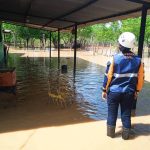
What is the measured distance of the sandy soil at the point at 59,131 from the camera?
18.4 feet

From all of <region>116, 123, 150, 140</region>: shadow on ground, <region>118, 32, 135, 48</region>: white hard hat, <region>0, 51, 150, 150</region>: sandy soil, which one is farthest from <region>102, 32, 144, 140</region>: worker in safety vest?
<region>0, 51, 150, 150</region>: sandy soil

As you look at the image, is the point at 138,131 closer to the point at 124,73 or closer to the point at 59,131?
the point at 124,73

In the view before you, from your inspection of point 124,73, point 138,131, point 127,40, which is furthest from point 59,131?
point 127,40

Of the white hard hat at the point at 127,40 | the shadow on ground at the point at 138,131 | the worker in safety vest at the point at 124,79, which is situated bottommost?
the shadow on ground at the point at 138,131

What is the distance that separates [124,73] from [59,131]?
81.4 inches

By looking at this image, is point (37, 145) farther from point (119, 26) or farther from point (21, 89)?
point (119, 26)

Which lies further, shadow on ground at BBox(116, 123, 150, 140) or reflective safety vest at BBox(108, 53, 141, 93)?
shadow on ground at BBox(116, 123, 150, 140)

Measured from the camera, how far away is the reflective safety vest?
5.66 meters

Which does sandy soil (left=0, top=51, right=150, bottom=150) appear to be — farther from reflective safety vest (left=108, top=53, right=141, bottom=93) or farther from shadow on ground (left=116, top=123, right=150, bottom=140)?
reflective safety vest (left=108, top=53, right=141, bottom=93)

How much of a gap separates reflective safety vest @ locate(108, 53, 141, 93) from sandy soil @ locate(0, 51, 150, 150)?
1.17 metres

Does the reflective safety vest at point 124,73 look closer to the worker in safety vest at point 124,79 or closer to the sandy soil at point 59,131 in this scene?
the worker in safety vest at point 124,79

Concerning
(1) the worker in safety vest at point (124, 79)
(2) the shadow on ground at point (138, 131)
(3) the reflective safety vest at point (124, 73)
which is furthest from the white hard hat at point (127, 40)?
(2) the shadow on ground at point (138, 131)

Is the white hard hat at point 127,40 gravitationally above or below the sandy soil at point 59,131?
above

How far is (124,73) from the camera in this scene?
5.72 metres
